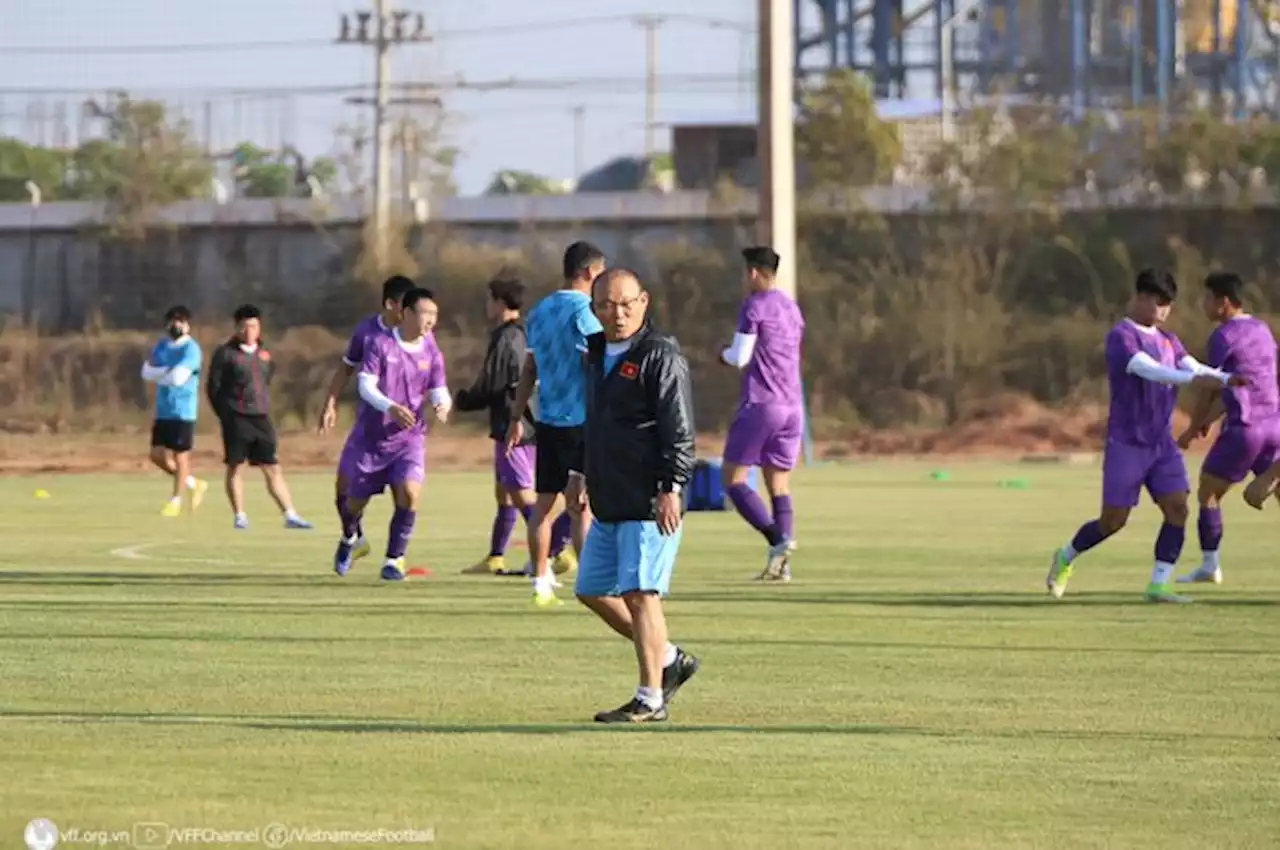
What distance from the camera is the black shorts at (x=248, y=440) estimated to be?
26.7 metres

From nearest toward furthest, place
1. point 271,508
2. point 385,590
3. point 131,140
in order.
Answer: point 385,590
point 271,508
point 131,140

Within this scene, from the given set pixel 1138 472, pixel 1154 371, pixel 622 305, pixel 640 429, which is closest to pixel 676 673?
pixel 640 429

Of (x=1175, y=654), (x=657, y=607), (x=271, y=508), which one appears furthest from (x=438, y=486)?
(x=657, y=607)

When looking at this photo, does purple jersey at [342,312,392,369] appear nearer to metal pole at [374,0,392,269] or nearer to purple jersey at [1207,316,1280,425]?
purple jersey at [1207,316,1280,425]

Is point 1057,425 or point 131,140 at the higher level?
point 131,140

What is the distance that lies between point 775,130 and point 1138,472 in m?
18.9

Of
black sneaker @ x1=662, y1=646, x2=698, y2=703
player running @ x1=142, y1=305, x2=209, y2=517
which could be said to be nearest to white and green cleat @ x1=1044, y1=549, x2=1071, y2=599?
black sneaker @ x1=662, y1=646, x2=698, y2=703

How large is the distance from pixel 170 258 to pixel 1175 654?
50.7 m

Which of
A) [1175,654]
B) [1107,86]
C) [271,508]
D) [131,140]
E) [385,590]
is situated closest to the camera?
[1175,654]

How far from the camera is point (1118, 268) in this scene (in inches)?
2282

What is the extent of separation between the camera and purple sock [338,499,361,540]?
19.3 meters

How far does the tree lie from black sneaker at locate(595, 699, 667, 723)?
51217mm

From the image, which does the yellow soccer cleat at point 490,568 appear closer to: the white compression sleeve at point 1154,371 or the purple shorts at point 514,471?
the purple shorts at point 514,471

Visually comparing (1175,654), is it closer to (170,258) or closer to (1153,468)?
(1153,468)
